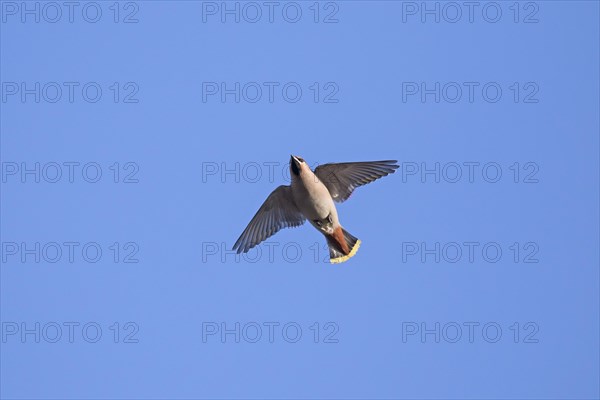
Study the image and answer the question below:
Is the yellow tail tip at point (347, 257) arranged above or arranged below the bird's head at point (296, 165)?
below

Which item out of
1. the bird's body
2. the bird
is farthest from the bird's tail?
the bird's body

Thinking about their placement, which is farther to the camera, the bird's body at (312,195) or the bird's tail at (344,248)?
the bird's tail at (344,248)

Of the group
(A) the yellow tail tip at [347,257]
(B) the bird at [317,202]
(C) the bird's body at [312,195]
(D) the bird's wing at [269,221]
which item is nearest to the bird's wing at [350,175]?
(B) the bird at [317,202]

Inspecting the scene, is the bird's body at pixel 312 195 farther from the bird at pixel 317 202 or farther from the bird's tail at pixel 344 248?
the bird's tail at pixel 344 248

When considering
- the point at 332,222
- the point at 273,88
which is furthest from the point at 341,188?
the point at 273,88

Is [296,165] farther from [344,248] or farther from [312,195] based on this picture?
[344,248]

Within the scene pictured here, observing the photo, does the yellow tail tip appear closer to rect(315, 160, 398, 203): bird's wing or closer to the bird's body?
rect(315, 160, 398, 203): bird's wing

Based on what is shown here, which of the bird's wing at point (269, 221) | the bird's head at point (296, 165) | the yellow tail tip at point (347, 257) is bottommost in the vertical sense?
the yellow tail tip at point (347, 257)

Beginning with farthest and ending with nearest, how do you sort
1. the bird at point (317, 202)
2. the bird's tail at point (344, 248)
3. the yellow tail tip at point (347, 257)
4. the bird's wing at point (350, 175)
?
the yellow tail tip at point (347, 257) → the bird's tail at point (344, 248) → the bird's wing at point (350, 175) → the bird at point (317, 202)

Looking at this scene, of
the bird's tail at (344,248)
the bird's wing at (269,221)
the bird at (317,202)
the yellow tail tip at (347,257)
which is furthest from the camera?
the yellow tail tip at (347,257)
